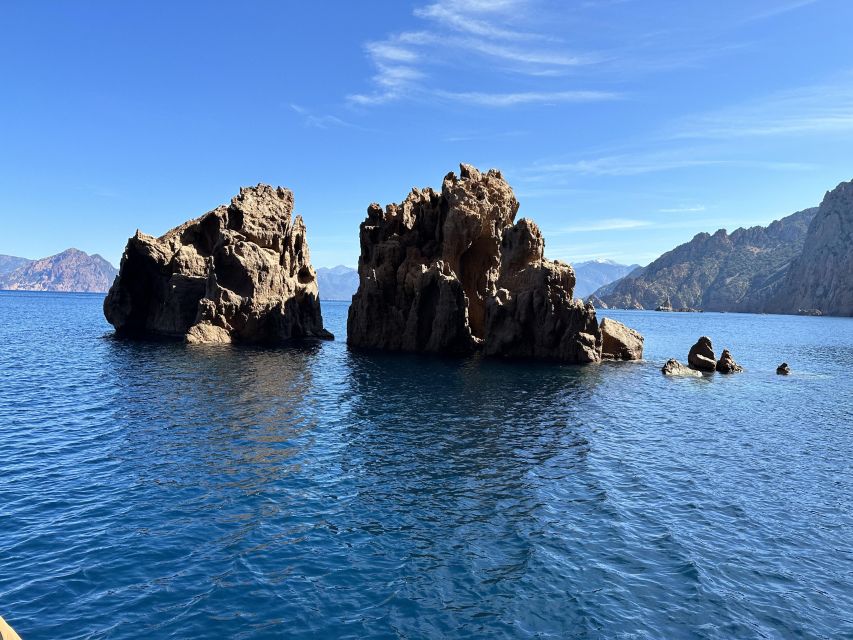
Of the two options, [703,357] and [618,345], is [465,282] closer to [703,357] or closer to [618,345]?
[618,345]

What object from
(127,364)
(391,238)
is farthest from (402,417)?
(391,238)

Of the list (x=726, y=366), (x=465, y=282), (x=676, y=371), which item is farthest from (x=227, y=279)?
(x=726, y=366)

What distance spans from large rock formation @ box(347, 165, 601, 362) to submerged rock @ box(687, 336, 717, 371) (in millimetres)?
11382

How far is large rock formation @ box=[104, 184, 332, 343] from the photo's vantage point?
7500cm

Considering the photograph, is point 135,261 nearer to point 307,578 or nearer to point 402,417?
point 402,417

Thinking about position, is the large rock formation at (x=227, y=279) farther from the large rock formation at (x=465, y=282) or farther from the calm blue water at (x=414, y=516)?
the calm blue water at (x=414, y=516)

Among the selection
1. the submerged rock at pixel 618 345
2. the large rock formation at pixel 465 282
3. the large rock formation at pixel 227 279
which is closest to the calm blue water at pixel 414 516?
the large rock formation at pixel 465 282

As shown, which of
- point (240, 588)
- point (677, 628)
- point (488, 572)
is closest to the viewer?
point (677, 628)

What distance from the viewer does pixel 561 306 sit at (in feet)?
219

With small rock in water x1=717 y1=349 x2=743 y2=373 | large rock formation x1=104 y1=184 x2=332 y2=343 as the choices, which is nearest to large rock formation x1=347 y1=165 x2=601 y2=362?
large rock formation x1=104 y1=184 x2=332 y2=343

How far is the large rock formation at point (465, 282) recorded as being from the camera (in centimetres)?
6731

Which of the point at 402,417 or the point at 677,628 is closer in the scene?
the point at 677,628

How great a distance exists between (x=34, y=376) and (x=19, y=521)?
115ft

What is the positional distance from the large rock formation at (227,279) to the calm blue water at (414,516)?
33.6 meters
